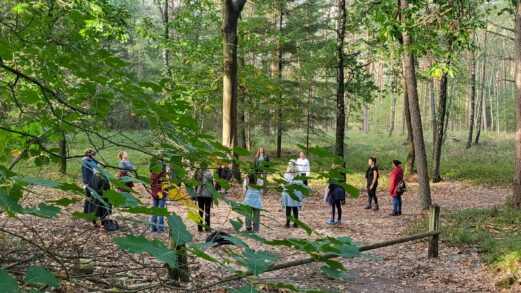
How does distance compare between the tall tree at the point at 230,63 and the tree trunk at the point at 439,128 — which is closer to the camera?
the tall tree at the point at 230,63

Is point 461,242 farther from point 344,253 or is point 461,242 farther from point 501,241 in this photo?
point 344,253

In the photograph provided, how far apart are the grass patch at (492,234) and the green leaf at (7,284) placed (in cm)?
751

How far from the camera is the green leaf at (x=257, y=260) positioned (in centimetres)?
122

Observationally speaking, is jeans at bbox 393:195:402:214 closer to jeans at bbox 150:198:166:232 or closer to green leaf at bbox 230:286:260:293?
jeans at bbox 150:198:166:232

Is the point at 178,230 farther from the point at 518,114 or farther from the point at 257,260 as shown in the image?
the point at 518,114

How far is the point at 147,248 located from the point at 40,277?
0.25 metres

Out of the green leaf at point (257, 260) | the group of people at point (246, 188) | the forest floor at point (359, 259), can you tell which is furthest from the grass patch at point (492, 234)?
the green leaf at point (257, 260)

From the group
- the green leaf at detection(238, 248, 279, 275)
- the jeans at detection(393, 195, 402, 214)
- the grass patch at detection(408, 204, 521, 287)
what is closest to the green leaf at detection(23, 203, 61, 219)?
the green leaf at detection(238, 248, 279, 275)

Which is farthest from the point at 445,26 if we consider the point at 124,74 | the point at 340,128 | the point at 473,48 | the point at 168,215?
the point at 340,128

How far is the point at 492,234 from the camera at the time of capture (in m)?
9.40

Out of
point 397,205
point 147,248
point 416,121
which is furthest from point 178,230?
point 397,205

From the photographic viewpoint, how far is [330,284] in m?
6.83

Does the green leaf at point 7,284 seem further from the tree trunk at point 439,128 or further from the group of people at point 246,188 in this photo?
the tree trunk at point 439,128

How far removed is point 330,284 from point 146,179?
18.0 feet
